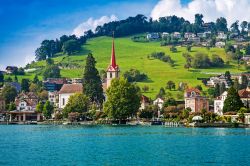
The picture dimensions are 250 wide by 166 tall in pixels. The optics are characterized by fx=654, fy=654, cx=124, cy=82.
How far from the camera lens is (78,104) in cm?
13188

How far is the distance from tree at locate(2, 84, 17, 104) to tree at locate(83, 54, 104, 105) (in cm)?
3991

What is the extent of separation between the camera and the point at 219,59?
180625 millimetres

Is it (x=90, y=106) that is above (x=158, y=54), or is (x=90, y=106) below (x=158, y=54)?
below

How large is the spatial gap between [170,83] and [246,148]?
101 meters

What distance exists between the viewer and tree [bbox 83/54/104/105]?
132 m

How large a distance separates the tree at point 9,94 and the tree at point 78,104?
1449 inches

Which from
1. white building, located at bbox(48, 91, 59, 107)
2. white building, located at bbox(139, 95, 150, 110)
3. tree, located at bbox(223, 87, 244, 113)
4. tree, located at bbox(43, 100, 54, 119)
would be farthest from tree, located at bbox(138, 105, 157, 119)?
white building, located at bbox(48, 91, 59, 107)

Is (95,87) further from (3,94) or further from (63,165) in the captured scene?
(63,165)

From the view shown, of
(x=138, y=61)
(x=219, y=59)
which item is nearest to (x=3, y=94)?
(x=138, y=61)

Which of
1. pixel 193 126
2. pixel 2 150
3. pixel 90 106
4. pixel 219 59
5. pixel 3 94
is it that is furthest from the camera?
pixel 219 59

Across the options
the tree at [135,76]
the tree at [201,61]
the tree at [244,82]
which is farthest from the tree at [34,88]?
the tree at [244,82]

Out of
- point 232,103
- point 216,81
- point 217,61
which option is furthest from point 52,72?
point 232,103

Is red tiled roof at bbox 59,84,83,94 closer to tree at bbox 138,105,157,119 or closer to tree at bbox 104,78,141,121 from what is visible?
tree at bbox 138,105,157,119

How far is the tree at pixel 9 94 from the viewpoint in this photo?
16691 cm
